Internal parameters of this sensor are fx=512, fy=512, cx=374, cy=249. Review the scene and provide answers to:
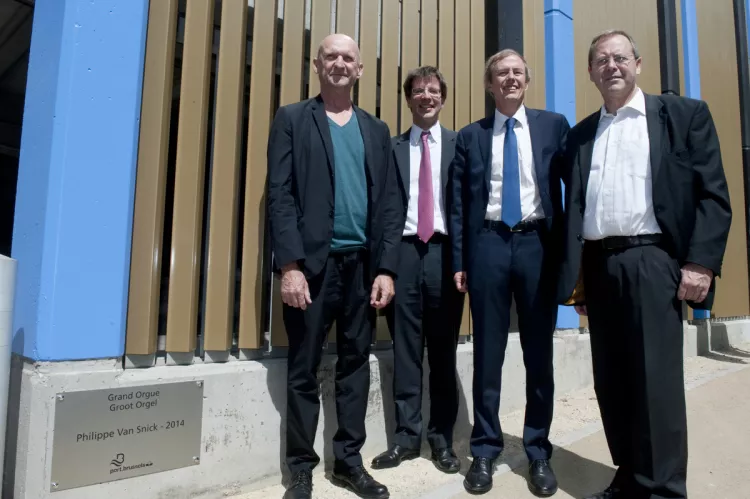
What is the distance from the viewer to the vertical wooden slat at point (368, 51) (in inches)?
151

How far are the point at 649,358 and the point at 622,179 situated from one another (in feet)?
2.87

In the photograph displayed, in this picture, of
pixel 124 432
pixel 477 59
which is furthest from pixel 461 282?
pixel 477 59

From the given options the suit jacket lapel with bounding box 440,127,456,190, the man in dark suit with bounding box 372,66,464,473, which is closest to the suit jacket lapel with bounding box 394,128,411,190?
the man in dark suit with bounding box 372,66,464,473

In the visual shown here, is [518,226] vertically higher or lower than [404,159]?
lower

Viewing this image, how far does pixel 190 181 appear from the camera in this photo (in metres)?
2.89

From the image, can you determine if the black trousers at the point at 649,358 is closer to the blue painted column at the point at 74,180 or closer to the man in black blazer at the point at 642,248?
the man in black blazer at the point at 642,248

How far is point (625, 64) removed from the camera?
8.54ft

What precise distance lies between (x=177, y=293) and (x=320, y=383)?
1.01 meters

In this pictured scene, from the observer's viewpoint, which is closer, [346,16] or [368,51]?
[346,16]

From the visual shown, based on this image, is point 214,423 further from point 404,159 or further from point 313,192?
point 404,159

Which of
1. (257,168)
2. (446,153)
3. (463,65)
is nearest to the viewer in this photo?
(257,168)

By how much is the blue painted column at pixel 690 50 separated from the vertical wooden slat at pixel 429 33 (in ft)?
16.5

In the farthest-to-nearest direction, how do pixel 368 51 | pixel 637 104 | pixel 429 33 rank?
1. pixel 429 33
2. pixel 368 51
3. pixel 637 104

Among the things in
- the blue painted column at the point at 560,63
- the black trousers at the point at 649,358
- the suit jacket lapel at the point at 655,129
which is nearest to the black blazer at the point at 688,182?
the suit jacket lapel at the point at 655,129
